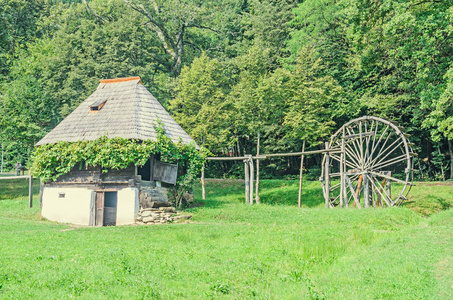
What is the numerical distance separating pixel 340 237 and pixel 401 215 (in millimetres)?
5766

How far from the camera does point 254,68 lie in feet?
105

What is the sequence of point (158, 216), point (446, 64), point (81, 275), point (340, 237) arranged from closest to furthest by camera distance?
→ point (81, 275) → point (340, 237) → point (158, 216) → point (446, 64)

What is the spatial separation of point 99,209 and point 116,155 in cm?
284

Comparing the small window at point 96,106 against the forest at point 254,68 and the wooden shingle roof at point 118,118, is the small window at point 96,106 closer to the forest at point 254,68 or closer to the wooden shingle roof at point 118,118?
the wooden shingle roof at point 118,118

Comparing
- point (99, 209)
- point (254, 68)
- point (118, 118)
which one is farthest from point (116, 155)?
point (254, 68)

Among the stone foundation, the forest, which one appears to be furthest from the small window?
the forest

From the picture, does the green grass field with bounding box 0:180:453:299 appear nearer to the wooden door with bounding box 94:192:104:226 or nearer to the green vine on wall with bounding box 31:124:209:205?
the wooden door with bounding box 94:192:104:226

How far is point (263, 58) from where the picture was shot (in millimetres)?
33719

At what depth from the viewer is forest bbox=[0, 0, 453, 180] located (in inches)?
875

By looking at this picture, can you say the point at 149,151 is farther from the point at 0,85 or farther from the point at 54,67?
the point at 0,85

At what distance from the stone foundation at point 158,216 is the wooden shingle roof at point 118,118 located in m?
3.58

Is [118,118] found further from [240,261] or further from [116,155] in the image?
[240,261]

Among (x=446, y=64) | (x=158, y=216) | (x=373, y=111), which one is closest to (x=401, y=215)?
(x=446, y=64)

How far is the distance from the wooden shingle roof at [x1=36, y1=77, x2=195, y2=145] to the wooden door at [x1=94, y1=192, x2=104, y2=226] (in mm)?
2859
